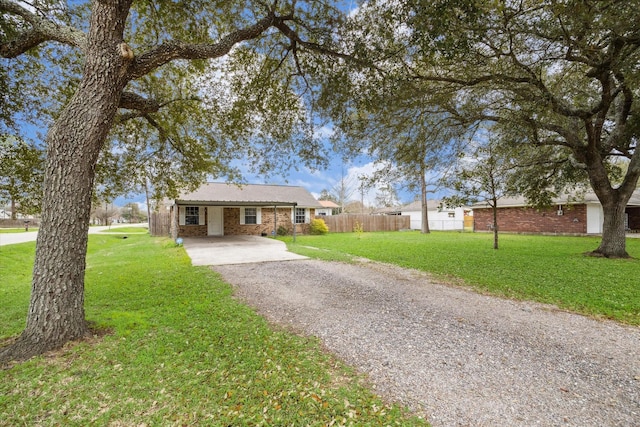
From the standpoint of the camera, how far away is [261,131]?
7465 mm

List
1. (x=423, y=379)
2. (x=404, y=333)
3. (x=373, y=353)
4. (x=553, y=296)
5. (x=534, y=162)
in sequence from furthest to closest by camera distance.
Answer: (x=534, y=162) < (x=553, y=296) < (x=404, y=333) < (x=373, y=353) < (x=423, y=379)

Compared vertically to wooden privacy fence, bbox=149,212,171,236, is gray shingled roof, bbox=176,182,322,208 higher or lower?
higher

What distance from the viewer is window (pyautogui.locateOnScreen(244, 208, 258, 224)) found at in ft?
64.6

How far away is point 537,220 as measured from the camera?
2111 cm

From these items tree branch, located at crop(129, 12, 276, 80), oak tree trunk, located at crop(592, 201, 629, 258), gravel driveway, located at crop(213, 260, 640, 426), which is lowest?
gravel driveway, located at crop(213, 260, 640, 426)

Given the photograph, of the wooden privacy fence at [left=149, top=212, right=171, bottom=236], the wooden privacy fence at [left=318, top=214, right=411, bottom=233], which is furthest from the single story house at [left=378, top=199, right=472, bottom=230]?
the wooden privacy fence at [left=149, top=212, right=171, bottom=236]

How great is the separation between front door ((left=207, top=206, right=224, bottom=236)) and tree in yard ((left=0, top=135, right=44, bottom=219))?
41.3ft

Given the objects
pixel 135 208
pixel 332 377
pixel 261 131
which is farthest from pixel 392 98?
pixel 135 208

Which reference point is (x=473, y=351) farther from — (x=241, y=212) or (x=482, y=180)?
(x=241, y=212)

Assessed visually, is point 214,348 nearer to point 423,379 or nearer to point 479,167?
point 423,379

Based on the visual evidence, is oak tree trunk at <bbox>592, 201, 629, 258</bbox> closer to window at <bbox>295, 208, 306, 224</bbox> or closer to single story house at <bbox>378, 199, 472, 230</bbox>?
window at <bbox>295, 208, 306, 224</bbox>

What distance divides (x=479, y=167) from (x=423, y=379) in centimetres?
1121

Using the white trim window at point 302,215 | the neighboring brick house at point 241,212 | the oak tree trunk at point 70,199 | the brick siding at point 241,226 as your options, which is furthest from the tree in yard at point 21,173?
the white trim window at point 302,215

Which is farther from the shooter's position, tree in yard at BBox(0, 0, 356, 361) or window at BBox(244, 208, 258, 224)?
window at BBox(244, 208, 258, 224)
